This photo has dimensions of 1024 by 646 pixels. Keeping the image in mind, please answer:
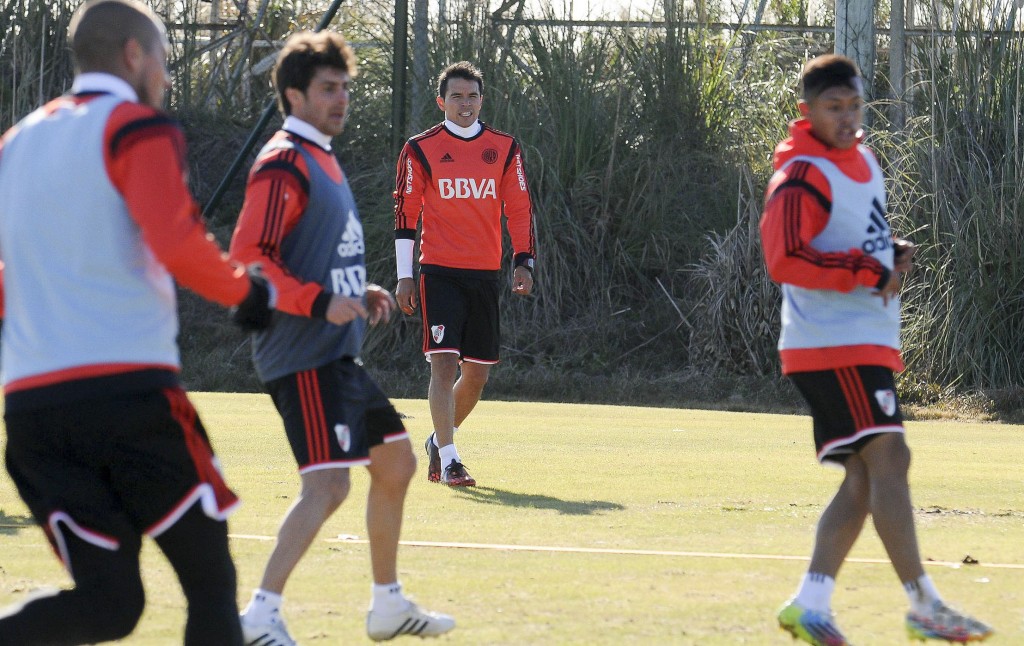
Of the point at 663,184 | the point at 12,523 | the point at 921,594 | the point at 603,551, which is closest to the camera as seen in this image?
the point at 921,594

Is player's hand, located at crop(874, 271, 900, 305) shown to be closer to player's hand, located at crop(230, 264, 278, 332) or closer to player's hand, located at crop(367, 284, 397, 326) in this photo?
player's hand, located at crop(367, 284, 397, 326)

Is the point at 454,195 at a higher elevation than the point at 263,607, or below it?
higher

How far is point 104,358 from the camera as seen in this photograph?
11.7 ft

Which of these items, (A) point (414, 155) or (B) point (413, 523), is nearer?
(B) point (413, 523)

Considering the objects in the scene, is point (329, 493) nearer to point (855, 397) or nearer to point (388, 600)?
point (388, 600)

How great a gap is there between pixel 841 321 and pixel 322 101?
1.76 meters

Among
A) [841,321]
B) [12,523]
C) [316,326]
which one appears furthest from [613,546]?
[12,523]

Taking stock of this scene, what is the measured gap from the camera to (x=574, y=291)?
18.7 meters

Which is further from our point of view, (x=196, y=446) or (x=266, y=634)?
(x=266, y=634)

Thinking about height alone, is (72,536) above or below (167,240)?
below

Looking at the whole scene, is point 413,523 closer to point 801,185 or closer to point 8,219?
point 801,185

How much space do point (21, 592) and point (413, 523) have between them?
212 centimetres

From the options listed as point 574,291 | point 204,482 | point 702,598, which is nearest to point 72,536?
point 204,482

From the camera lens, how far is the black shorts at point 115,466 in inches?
142
